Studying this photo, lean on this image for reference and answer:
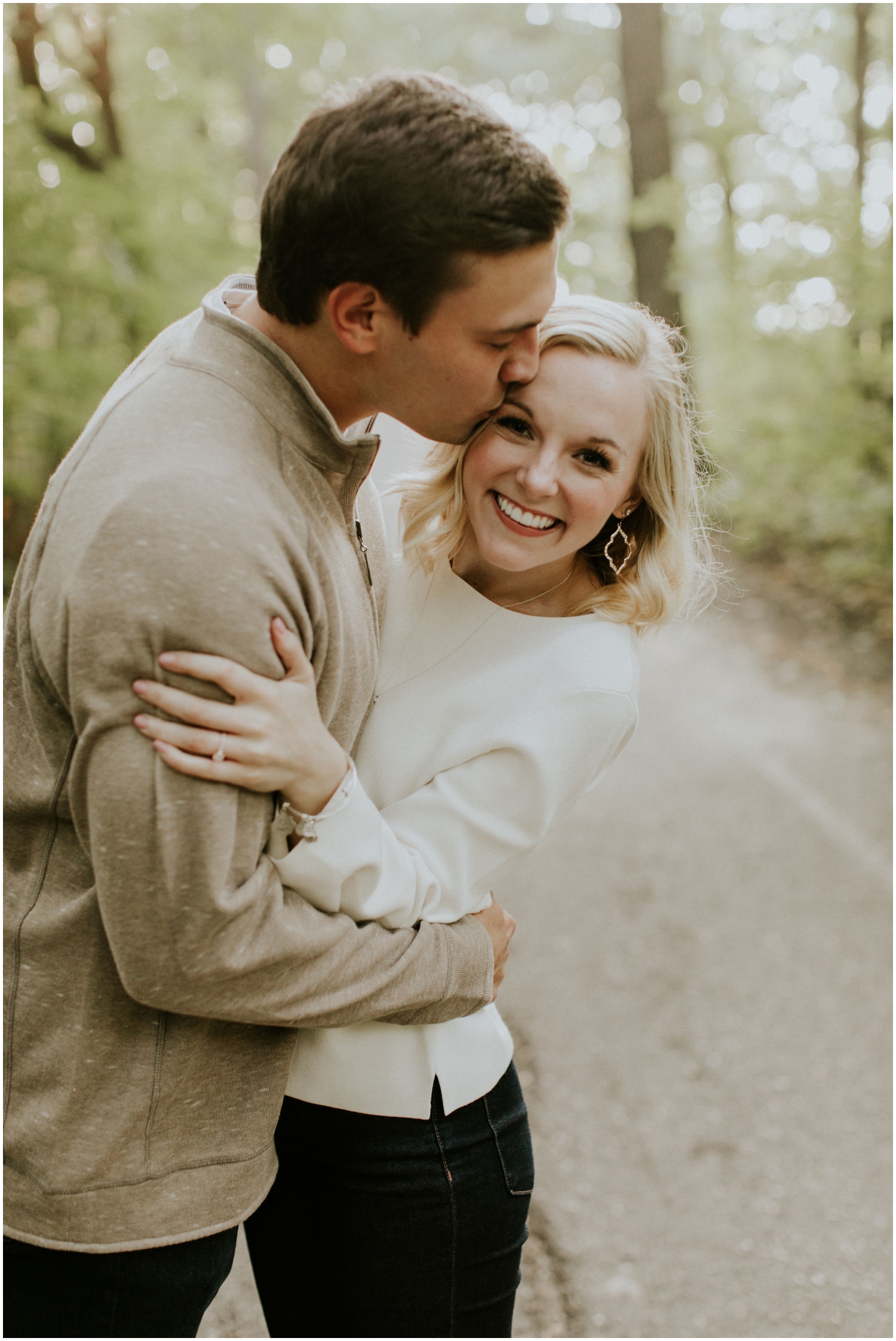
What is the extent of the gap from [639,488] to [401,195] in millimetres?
877

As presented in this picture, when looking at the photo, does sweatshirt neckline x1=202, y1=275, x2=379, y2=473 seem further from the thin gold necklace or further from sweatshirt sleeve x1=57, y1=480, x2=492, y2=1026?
the thin gold necklace

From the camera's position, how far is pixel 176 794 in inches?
49.6

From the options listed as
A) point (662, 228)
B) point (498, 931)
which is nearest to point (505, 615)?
point (498, 931)

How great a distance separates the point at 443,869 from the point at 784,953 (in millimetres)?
2932

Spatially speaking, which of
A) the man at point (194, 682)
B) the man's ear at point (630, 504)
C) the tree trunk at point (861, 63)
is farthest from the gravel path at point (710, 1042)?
the tree trunk at point (861, 63)

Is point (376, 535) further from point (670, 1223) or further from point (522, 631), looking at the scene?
point (670, 1223)

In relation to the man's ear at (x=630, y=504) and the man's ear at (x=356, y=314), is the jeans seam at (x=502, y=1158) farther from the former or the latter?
the man's ear at (x=356, y=314)

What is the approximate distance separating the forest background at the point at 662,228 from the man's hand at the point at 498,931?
3803 mm

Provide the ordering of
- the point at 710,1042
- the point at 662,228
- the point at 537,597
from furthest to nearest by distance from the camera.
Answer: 1. the point at 662,228
2. the point at 710,1042
3. the point at 537,597

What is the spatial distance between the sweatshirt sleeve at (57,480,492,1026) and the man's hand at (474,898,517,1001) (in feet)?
1.50

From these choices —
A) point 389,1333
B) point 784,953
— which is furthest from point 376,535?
point 784,953

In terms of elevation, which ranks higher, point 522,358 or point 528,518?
point 522,358

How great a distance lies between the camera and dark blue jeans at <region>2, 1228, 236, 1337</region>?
1.50m

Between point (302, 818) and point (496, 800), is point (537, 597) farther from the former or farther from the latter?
point (302, 818)
